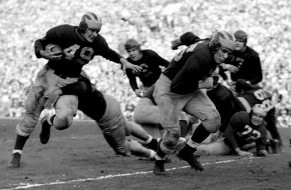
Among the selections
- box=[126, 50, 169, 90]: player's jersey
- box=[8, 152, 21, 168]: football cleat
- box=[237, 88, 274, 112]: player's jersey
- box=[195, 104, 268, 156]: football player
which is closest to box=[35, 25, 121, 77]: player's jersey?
box=[8, 152, 21, 168]: football cleat

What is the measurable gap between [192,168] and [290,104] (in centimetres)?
1031

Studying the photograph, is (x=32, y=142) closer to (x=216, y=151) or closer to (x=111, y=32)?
(x=216, y=151)

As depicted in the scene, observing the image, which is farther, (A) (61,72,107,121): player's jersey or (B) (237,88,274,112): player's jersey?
(B) (237,88,274,112): player's jersey

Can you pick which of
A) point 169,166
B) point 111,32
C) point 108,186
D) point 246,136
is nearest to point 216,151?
point 246,136

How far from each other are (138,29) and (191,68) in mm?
14243

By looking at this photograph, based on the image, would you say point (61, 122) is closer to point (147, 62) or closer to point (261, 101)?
point (147, 62)

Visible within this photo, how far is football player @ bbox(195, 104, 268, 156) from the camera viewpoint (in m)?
11.6

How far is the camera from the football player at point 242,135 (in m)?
11.6

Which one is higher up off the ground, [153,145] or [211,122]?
[211,122]

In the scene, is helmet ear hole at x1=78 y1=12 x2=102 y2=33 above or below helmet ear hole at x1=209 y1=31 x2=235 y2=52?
above

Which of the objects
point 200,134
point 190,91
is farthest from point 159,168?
point 190,91

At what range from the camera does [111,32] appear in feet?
74.7

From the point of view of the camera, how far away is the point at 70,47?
31.1ft

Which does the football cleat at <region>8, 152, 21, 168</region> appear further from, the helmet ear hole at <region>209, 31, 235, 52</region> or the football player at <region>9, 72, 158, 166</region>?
the helmet ear hole at <region>209, 31, 235, 52</region>
